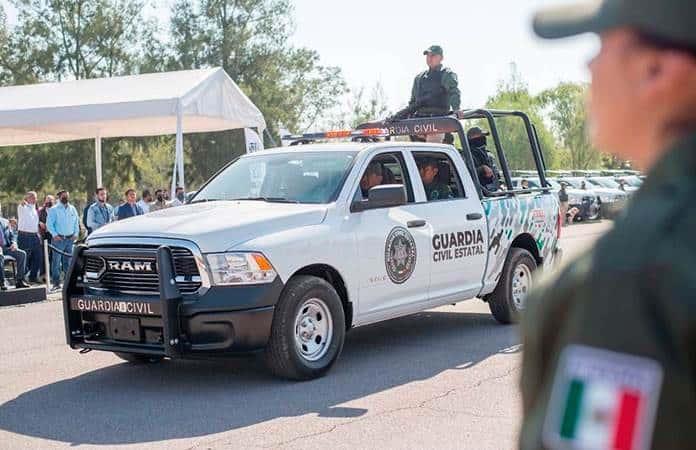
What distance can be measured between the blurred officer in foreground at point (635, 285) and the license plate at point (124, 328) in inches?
235

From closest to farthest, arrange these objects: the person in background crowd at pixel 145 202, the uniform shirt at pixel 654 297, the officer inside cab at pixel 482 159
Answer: the uniform shirt at pixel 654 297 → the officer inside cab at pixel 482 159 → the person in background crowd at pixel 145 202

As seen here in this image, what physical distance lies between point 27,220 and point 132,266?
1179 cm

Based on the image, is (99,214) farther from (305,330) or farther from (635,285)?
(635,285)

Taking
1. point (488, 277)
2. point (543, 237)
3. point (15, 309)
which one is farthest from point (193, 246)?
point (15, 309)

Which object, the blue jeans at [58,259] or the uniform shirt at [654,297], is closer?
the uniform shirt at [654,297]

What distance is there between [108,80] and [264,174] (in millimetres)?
12504

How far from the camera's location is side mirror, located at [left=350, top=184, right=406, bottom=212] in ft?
24.8

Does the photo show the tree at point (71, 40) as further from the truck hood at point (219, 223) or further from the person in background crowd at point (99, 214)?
the truck hood at point (219, 223)

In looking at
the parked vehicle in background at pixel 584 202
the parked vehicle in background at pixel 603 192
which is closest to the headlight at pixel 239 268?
the parked vehicle in background at pixel 584 202

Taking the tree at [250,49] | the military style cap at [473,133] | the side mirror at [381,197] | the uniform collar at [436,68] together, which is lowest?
the side mirror at [381,197]

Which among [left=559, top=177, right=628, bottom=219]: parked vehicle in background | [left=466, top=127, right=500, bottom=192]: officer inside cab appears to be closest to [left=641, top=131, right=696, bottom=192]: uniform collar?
[left=466, top=127, right=500, bottom=192]: officer inside cab

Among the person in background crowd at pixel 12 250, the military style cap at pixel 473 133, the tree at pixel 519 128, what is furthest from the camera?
the tree at pixel 519 128

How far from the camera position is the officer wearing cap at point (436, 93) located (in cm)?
1073

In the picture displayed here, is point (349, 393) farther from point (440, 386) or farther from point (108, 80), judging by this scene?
point (108, 80)
